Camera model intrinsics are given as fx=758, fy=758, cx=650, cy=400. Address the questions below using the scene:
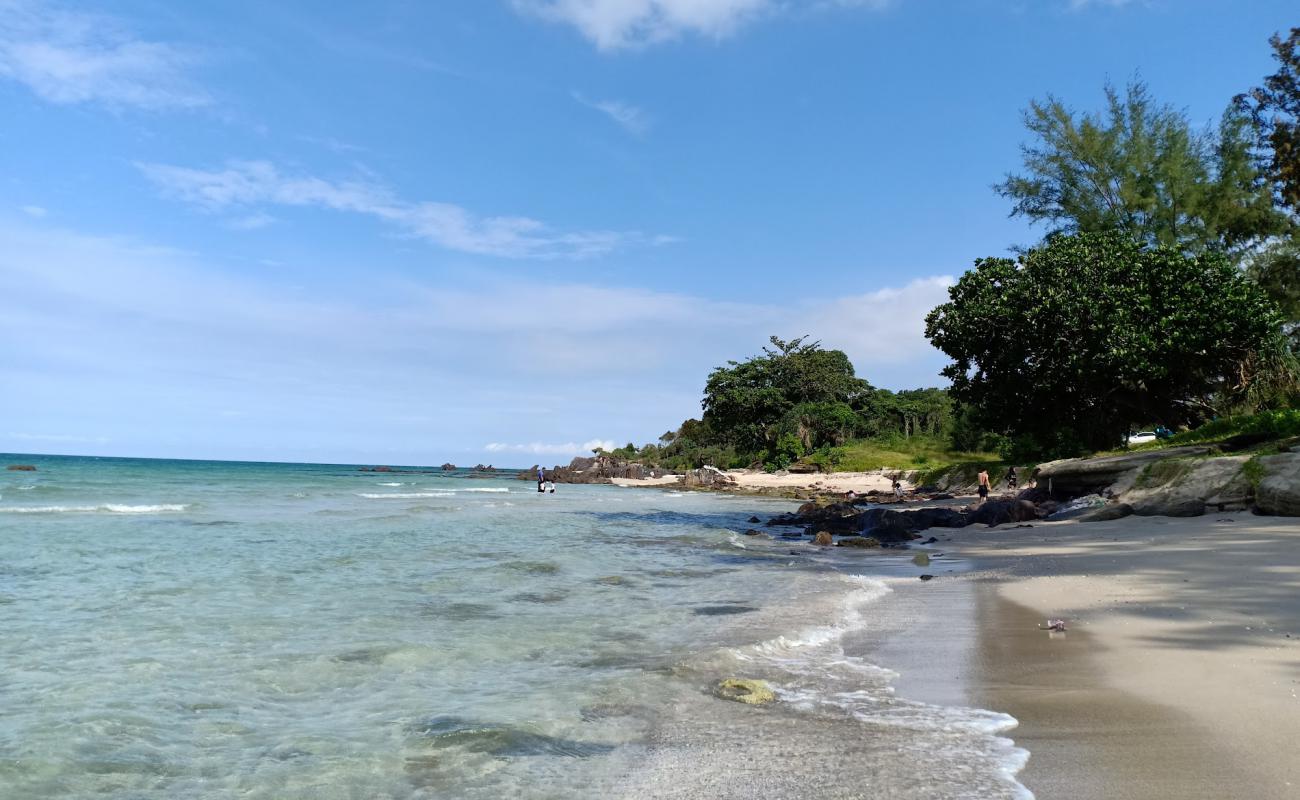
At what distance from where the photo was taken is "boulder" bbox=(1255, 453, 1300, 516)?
1306cm

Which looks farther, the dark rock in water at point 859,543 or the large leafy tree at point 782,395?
the large leafy tree at point 782,395

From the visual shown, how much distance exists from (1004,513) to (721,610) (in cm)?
1463

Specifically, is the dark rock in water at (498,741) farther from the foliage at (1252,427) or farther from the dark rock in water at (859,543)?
the foliage at (1252,427)

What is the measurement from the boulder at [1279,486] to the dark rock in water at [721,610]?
10232 mm

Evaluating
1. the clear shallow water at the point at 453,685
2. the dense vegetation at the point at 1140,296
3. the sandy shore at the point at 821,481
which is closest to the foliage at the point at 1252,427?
the dense vegetation at the point at 1140,296

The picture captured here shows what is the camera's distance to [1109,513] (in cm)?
1752

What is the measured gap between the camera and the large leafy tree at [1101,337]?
26531mm

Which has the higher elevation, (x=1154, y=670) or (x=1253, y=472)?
(x=1253, y=472)

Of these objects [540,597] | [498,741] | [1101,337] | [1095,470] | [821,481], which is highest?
[1101,337]

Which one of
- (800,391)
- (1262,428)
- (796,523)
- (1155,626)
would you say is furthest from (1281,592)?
(800,391)

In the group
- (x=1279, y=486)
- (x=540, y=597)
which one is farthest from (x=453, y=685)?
(x=1279, y=486)

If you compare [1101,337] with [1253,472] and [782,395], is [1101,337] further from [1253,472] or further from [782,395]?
[782,395]

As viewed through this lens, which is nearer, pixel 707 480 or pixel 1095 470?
Answer: pixel 1095 470

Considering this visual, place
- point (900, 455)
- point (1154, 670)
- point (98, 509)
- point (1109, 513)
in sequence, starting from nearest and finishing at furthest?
point (1154, 670) → point (1109, 513) → point (98, 509) → point (900, 455)
